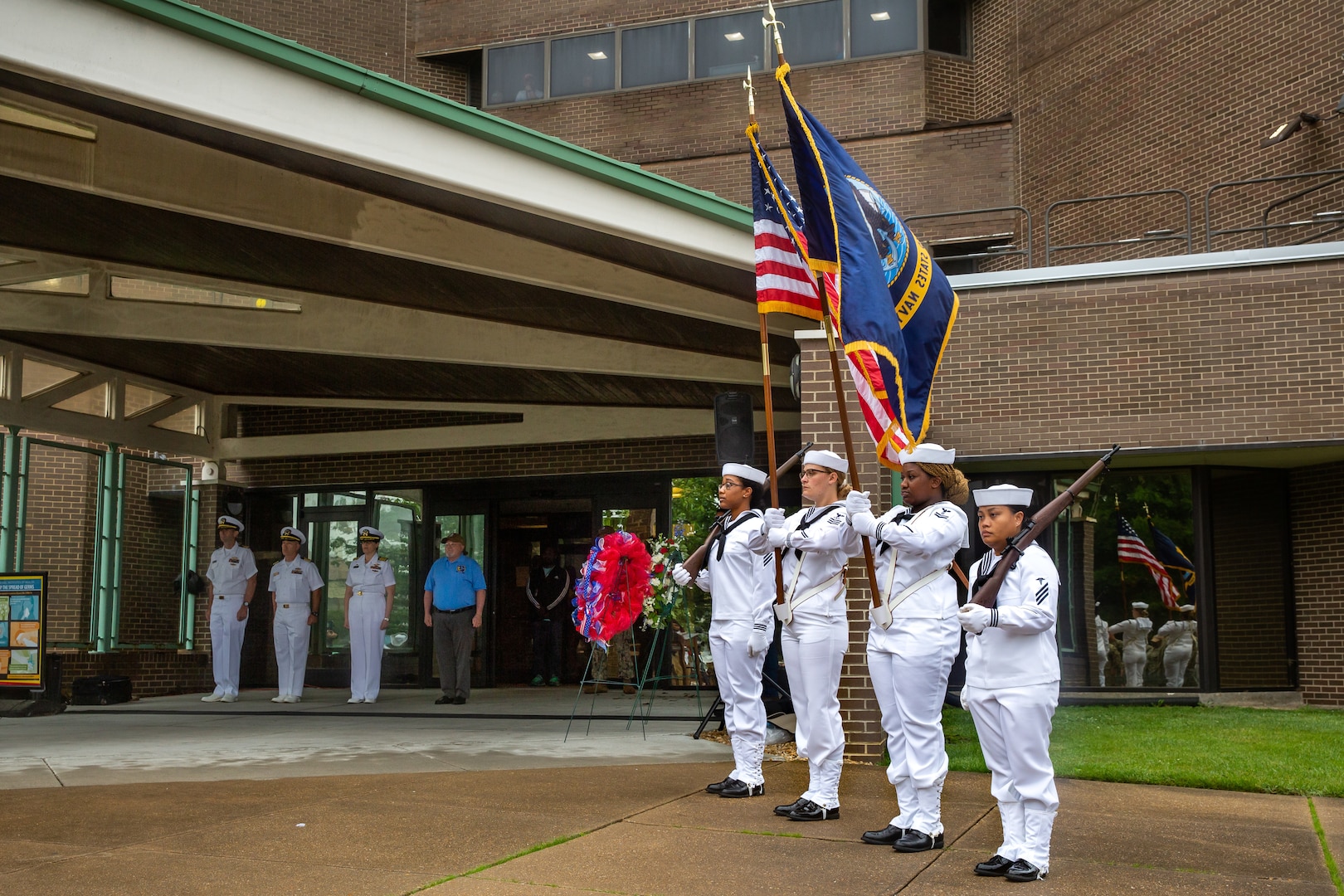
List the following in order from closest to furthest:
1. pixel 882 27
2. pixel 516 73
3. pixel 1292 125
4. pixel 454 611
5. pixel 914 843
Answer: pixel 914 843 < pixel 454 611 < pixel 1292 125 < pixel 882 27 < pixel 516 73

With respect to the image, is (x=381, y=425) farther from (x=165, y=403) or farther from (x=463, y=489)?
(x=165, y=403)

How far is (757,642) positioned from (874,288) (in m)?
2.06

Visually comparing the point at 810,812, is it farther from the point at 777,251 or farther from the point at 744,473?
the point at 777,251

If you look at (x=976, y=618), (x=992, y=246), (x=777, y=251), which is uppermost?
(x=992, y=246)

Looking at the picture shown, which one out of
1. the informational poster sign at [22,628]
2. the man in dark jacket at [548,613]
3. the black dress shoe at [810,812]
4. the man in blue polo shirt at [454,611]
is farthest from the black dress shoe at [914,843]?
the man in dark jacket at [548,613]

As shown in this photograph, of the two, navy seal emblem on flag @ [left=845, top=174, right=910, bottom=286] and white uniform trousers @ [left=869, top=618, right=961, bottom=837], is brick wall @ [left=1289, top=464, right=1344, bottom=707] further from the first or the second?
white uniform trousers @ [left=869, top=618, right=961, bottom=837]

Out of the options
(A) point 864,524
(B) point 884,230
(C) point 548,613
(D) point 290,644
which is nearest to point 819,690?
(A) point 864,524

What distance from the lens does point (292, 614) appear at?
574 inches

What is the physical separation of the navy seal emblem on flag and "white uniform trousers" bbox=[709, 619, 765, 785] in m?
2.18

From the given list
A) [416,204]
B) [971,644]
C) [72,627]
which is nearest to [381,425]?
[72,627]

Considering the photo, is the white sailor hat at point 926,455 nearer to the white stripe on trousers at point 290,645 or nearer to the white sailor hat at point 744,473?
the white sailor hat at point 744,473

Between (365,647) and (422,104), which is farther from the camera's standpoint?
(365,647)

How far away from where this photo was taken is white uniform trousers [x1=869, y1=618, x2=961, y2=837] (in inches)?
224

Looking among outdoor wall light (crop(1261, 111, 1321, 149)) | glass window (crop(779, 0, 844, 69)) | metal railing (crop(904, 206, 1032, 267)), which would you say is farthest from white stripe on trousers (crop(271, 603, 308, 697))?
outdoor wall light (crop(1261, 111, 1321, 149))
